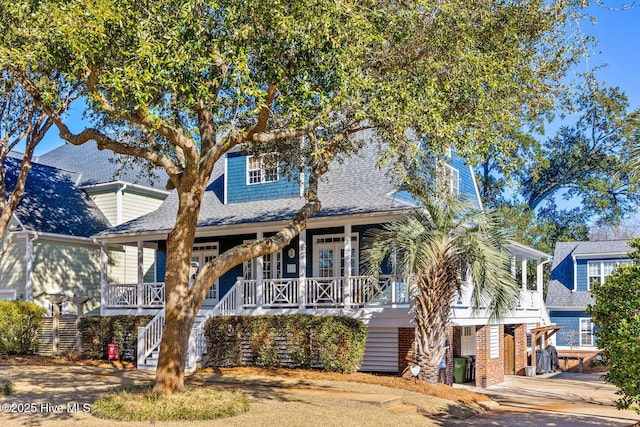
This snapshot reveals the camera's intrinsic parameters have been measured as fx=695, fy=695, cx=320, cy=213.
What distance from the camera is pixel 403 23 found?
13.8 m

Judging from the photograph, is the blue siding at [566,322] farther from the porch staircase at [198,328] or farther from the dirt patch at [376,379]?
the dirt patch at [376,379]

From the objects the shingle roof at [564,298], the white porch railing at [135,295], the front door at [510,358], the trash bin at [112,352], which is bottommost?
the front door at [510,358]

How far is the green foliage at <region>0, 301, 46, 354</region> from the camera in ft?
68.8

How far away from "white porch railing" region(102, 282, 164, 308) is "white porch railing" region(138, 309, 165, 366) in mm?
2391

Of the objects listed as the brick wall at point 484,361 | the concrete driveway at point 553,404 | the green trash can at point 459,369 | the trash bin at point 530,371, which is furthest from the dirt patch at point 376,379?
the trash bin at point 530,371

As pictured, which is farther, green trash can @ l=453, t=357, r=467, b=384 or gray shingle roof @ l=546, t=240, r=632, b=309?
gray shingle roof @ l=546, t=240, r=632, b=309

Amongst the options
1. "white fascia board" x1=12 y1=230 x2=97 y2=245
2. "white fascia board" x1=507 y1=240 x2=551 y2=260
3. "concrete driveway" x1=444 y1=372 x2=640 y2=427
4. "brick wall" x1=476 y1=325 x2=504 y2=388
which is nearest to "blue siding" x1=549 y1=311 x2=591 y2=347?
"concrete driveway" x1=444 y1=372 x2=640 y2=427

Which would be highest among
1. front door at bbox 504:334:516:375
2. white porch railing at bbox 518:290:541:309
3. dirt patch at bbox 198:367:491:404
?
white porch railing at bbox 518:290:541:309

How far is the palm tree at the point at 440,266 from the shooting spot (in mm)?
16156

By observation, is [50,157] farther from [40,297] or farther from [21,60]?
[21,60]

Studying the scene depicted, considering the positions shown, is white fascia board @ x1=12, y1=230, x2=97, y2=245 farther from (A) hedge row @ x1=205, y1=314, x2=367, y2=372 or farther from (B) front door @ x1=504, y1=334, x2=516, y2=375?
(B) front door @ x1=504, y1=334, x2=516, y2=375

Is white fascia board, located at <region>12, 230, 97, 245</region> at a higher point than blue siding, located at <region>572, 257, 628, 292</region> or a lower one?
higher

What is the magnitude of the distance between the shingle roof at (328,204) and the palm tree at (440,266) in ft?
6.05

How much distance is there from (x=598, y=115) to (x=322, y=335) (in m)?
27.9
